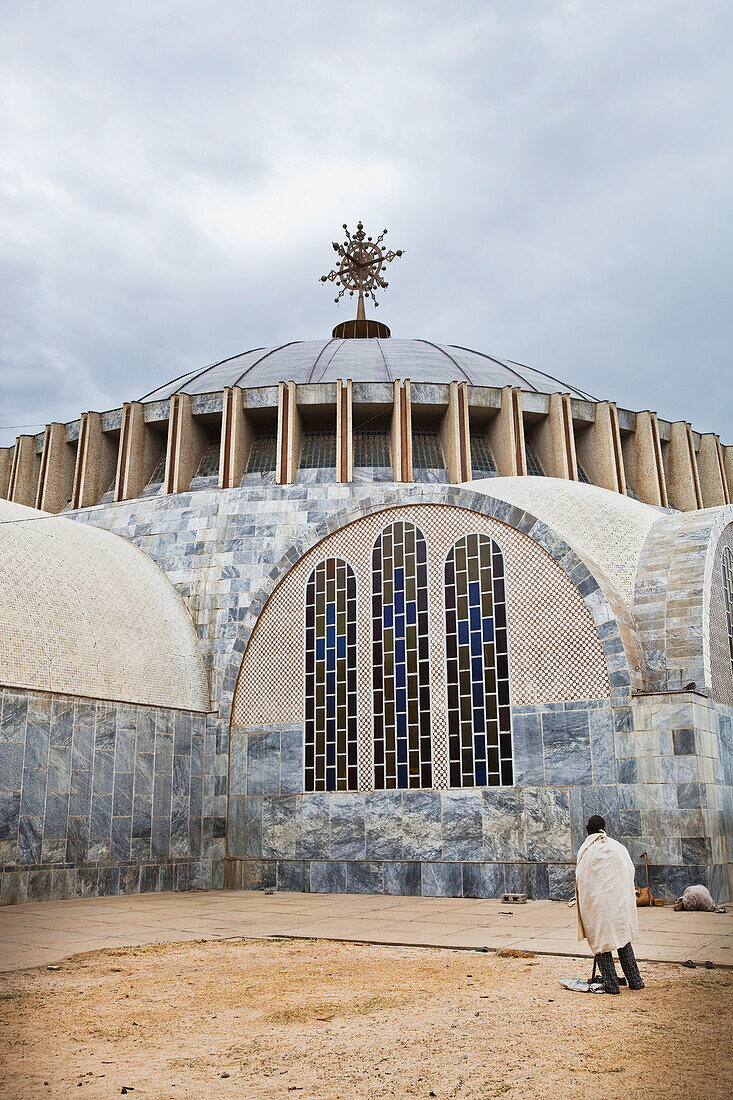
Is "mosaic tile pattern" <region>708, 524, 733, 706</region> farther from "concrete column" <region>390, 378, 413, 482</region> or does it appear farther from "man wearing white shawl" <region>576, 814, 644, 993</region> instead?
"man wearing white shawl" <region>576, 814, 644, 993</region>

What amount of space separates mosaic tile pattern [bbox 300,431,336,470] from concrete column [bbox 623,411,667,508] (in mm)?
6488

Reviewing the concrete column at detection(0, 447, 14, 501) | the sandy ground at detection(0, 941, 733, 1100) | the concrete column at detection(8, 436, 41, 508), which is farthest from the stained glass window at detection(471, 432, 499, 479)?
the sandy ground at detection(0, 941, 733, 1100)

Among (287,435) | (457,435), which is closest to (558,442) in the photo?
(457,435)

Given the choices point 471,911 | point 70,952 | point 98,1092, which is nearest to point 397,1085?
point 98,1092

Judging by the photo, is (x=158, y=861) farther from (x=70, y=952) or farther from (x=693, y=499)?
(x=693, y=499)

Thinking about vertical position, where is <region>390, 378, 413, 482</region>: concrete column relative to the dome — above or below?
above

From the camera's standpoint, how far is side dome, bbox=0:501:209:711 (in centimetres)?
1294

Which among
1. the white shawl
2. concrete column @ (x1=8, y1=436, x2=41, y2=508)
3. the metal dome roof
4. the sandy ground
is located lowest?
the sandy ground

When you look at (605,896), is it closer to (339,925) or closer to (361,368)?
(339,925)

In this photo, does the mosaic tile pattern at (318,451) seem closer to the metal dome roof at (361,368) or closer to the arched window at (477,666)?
the metal dome roof at (361,368)

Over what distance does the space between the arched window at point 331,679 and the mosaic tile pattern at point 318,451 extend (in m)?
4.15

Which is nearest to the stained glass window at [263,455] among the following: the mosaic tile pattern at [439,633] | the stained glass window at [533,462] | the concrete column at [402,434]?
the concrete column at [402,434]

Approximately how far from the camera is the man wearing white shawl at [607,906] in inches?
244

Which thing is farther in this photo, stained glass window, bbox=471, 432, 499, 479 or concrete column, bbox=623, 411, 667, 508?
concrete column, bbox=623, 411, 667, 508
